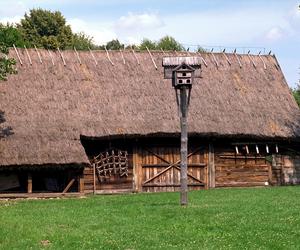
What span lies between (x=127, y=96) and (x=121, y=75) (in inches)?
63.9

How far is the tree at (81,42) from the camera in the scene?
58.5 meters

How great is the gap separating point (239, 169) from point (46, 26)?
3084cm

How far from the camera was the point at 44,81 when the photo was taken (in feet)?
95.1

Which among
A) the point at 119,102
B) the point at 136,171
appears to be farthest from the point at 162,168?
the point at 119,102

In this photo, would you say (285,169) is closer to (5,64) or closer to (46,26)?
(5,64)

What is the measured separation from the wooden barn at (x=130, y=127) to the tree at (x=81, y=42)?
26.9 meters

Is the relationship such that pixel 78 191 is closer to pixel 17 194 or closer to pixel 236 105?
pixel 17 194

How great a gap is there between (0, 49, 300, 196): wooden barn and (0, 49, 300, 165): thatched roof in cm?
5

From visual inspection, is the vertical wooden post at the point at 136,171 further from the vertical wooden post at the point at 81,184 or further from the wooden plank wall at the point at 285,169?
the wooden plank wall at the point at 285,169

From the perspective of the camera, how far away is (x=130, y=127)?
90.5 ft

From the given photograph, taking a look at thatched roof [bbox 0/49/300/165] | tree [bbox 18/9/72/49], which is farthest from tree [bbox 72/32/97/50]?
thatched roof [bbox 0/49/300/165]

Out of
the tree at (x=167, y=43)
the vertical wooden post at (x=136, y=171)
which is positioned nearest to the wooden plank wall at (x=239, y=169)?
the vertical wooden post at (x=136, y=171)

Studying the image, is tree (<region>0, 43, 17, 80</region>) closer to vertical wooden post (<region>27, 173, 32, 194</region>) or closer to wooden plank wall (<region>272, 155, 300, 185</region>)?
vertical wooden post (<region>27, 173, 32, 194</region>)

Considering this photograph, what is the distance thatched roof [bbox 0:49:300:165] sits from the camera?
86.1 ft
